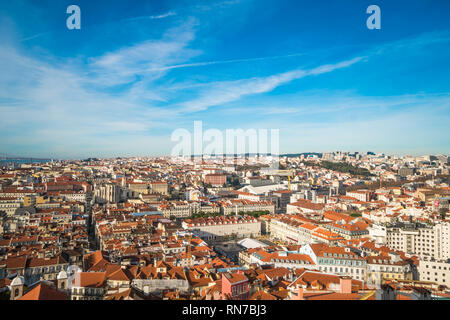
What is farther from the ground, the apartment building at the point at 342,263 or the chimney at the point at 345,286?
the chimney at the point at 345,286

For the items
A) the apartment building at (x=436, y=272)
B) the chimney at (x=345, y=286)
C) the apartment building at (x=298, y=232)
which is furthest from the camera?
Answer: the apartment building at (x=298, y=232)

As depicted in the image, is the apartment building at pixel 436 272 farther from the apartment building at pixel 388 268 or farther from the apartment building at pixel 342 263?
the apartment building at pixel 342 263

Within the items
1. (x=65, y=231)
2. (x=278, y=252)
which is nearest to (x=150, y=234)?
(x=65, y=231)

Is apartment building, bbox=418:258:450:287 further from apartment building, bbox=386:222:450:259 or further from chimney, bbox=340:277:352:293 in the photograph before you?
chimney, bbox=340:277:352:293

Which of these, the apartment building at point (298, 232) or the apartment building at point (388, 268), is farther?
the apartment building at point (298, 232)


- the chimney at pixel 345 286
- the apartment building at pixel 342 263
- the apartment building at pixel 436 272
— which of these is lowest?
the apartment building at pixel 436 272

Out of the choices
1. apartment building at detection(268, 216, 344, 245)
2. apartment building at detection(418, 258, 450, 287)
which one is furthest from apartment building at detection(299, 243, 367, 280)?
apartment building at detection(268, 216, 344, 245)

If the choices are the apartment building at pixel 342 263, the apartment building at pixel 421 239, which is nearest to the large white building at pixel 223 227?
the apartment building at pixel 421 239

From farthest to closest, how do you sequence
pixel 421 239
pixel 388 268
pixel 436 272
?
1. pixel 421 239
2. pixel 436 272
3. pixel 388 268

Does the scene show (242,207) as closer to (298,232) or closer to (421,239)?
(298,232)

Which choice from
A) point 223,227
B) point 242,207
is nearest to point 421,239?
point 223,227

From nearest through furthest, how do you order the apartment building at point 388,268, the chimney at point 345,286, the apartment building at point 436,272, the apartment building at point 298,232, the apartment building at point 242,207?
the chimney at point 345,286
the apartment building at point 388,268
the apartment building at point 436,272
the apartment building at point 298,232
the apartment building at point 242,207

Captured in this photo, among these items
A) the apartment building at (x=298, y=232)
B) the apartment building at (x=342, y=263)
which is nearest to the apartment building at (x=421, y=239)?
the apartment building at (x=298, y=232)
